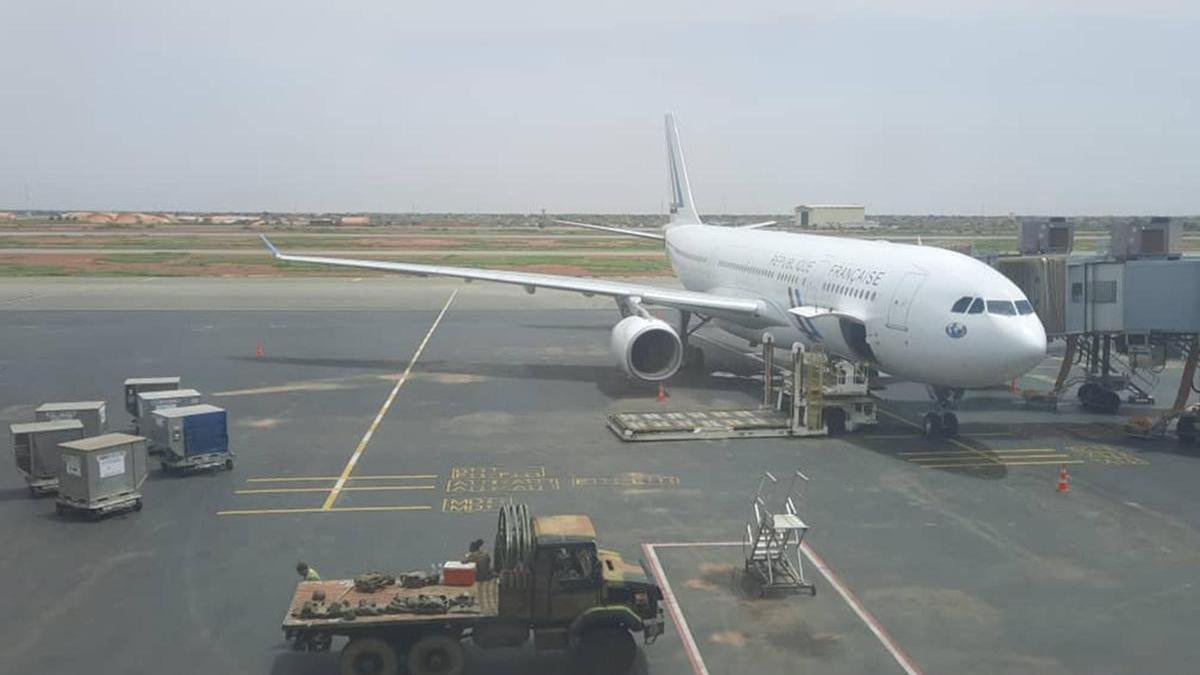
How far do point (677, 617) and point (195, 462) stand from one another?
12.3 metres

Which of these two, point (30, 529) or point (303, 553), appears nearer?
point (303, 553)

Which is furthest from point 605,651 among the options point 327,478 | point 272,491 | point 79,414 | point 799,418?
point 79,414

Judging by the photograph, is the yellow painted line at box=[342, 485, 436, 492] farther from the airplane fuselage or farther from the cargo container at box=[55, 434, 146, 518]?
the airplane fuselage

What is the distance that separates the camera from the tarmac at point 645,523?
13.0 meters

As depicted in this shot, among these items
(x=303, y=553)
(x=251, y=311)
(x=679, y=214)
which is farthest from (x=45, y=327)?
(x=303, y=553)

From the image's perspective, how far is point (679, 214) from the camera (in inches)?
2080

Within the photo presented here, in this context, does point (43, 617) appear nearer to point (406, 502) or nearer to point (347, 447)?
point (406, 502)

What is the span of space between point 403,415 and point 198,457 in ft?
22.8

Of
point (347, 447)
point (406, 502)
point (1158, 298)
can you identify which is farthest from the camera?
point (1158, 298)

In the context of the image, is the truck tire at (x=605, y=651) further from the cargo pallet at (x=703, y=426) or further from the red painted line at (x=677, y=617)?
the cargo pallet at (x=703, y=426)

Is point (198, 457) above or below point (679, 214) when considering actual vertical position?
below

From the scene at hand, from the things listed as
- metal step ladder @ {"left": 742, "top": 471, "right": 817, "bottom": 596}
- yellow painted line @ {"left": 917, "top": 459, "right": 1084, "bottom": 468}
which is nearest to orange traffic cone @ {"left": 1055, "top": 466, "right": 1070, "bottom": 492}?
yellow painted line @ {"left": 917, "top": 459, "right": 1084, "bottom": 468}

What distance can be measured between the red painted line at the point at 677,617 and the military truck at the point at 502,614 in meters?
0.68

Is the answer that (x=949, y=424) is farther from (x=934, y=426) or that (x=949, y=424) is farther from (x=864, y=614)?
(x=864, y=614)
